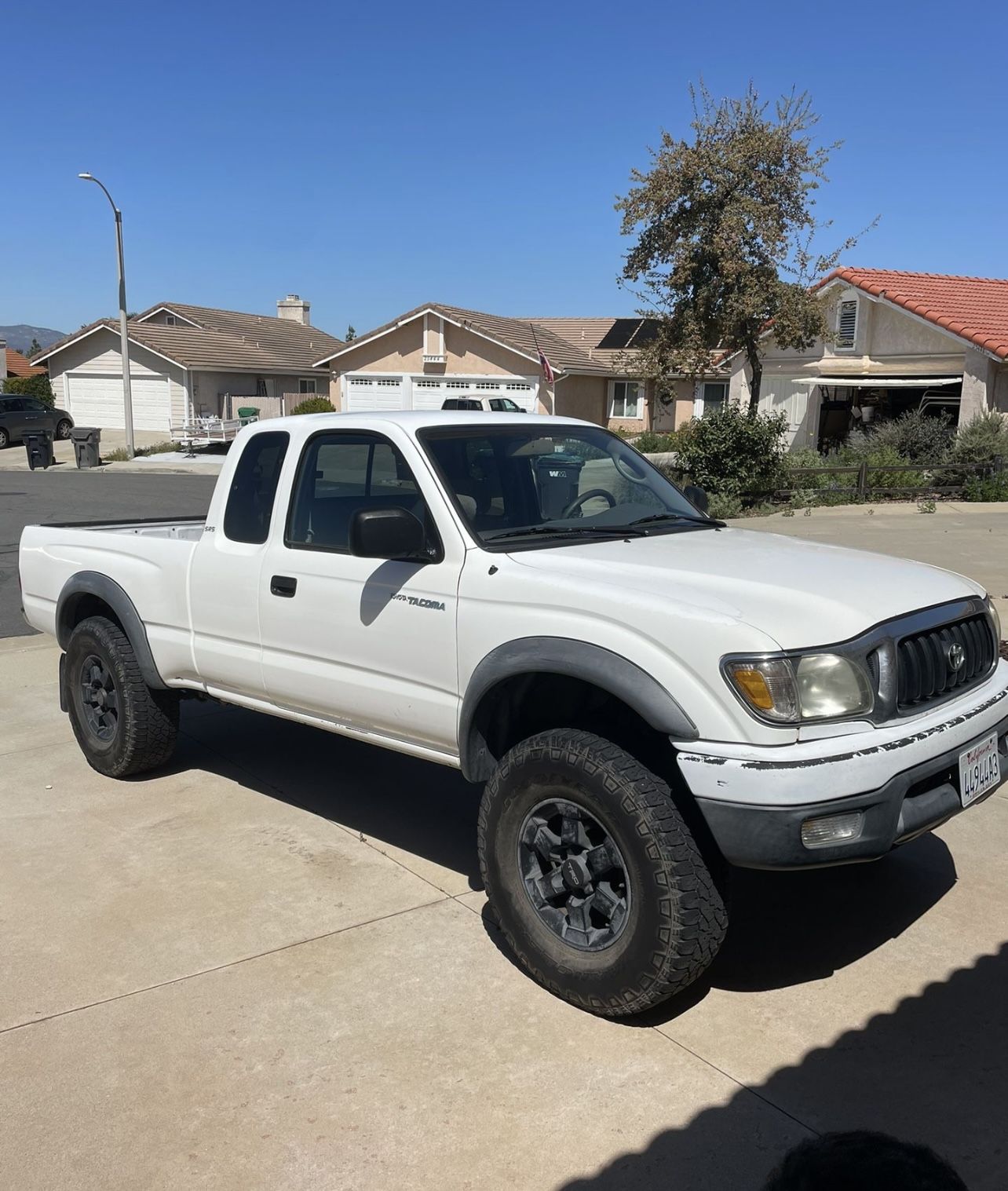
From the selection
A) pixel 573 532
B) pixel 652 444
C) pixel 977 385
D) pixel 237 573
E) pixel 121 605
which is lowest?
pixel 121 605

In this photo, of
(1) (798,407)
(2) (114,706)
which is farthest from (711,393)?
(2) (114,706)

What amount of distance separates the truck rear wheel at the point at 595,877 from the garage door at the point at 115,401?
142ft

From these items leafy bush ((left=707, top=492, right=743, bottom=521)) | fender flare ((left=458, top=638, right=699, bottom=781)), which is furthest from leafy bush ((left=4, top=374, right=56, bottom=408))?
fender flare ((left=458, top=638, right=699, bottom=781))

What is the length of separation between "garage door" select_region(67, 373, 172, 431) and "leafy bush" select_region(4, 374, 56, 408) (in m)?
2.16

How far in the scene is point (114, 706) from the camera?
5.91 meters

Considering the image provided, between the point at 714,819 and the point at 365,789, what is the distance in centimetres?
291

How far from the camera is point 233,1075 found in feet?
11.0

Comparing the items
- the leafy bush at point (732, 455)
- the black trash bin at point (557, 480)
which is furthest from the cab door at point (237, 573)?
the leafy bush at point (732, 455)

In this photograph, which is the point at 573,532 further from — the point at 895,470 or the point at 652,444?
the point at 652,444

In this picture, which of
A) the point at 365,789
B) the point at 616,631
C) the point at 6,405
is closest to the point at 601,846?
the point at 616,631

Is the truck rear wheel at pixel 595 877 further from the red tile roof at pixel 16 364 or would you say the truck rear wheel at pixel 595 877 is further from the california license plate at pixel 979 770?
the red tile roof at pixel 16 364

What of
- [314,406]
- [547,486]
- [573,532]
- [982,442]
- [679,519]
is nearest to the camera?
[573,532]

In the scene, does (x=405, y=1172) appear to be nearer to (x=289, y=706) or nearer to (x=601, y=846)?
(x=601, y=846)

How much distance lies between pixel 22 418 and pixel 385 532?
131 ft
